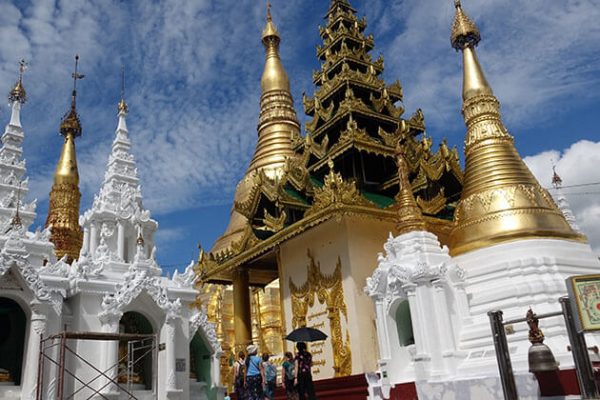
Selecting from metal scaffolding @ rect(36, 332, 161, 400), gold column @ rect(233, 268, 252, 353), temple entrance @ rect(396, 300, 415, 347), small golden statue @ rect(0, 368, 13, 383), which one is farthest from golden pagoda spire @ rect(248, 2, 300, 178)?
small golden statue @ rect(0, 368, 13, 383)

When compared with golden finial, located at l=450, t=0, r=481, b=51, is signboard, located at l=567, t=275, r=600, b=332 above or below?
below

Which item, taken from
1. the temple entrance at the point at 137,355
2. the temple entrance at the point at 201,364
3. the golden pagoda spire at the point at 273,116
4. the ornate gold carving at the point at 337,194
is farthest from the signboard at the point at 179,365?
the golden pagoda spire at the point at 273,116

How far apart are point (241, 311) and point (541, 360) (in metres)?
11.1

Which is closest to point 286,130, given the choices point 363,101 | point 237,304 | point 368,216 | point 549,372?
point 363,101

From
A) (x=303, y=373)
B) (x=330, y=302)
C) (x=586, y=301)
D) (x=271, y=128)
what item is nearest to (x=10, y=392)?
(x=303, y=373)

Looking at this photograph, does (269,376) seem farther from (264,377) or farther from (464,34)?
(464,34)

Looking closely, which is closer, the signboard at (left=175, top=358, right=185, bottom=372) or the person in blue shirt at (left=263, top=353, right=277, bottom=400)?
the person in blue shirt at (left=263, top=353, right=277, bottom=400)

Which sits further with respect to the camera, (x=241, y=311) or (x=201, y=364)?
(x=241, y=311)

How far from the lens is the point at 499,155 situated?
45.4ft

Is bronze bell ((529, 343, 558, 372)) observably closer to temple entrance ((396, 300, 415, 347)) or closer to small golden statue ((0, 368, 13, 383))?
temple entrance ((396, 300, 415, 347))

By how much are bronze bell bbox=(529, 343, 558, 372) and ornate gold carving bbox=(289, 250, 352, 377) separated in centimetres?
597

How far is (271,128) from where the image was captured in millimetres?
23141

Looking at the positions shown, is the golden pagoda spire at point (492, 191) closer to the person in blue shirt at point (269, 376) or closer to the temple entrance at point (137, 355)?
the person in blue shirt at point (269, 376)

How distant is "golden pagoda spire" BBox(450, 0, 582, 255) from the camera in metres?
12.4
